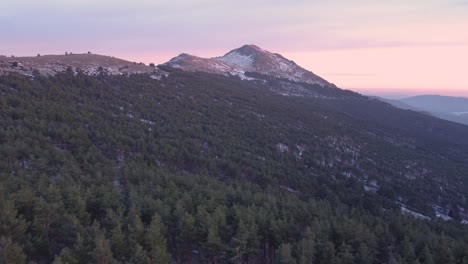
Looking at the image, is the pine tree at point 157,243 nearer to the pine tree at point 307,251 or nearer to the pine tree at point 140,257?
the pine tree at point 140,257

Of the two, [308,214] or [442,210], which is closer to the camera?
[308,214]

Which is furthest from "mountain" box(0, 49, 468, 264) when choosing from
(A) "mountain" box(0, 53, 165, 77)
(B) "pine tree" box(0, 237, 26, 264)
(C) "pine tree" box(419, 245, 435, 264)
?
(A) "mountain" box(0, 53, 165, 77)

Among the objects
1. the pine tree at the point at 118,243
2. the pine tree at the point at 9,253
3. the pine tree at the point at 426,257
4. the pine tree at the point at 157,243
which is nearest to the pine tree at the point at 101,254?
the pine tree at the point at 118,243

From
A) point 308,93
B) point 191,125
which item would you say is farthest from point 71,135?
point 308,93

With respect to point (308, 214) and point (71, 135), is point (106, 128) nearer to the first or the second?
point (71, 135)

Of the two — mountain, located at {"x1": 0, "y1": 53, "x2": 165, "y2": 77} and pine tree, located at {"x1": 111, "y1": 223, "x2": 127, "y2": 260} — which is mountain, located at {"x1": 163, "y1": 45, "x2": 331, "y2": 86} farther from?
pine tree, located at {"x1": 111, "y1": 223, "x2": 127, "y2": 260}

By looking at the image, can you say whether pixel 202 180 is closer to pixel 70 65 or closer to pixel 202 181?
pixel 202 181

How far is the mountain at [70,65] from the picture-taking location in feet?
185

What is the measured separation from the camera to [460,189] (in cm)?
6234

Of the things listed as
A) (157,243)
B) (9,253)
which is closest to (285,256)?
(157,243)

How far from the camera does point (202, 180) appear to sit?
1321 inches

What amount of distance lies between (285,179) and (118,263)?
2931 centimetres

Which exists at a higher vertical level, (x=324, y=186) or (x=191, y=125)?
(x=191, y=125)

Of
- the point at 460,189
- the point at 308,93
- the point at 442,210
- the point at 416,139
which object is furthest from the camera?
the point at 308,93
